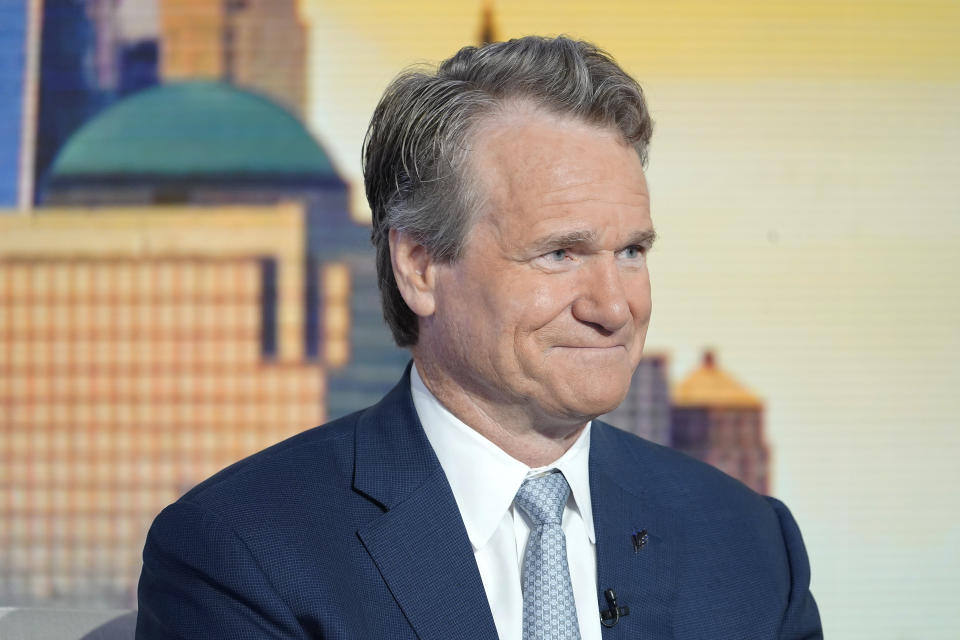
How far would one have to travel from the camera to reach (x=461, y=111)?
5.84ft

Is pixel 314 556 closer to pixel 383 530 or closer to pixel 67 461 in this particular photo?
pixel 383 530

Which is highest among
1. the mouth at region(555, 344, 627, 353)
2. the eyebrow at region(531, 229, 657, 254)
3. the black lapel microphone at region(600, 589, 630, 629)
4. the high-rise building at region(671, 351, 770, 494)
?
the eyebrow at region(531, 229, 657, 254)

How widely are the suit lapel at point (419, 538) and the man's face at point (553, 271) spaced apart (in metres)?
0.18

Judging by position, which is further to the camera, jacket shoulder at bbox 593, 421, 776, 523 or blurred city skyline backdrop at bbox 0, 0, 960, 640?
blurred city skyline backdrop at bbox 0, 0, 960, 640

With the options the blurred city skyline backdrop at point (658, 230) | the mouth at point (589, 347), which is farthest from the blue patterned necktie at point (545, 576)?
the blurred city skyline backdrop at point (658, 230)

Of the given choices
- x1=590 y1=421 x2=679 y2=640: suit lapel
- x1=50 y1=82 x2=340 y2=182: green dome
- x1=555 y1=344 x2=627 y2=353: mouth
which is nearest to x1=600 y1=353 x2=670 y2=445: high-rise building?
x1=50 y1=82 x2=340 y2=182: green dome

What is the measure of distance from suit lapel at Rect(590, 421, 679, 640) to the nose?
37cm

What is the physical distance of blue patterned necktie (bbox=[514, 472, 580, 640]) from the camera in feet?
5.39

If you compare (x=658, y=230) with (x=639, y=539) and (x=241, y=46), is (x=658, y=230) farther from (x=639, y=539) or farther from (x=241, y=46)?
(x=639, y=539)

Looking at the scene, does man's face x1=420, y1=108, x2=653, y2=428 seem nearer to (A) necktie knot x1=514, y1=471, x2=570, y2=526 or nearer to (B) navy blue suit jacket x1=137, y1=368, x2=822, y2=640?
(A) necktie knot x1=514, y1=471, x2=570, y2=526

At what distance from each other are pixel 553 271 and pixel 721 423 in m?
4.29

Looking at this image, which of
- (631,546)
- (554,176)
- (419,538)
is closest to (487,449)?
(419,538)

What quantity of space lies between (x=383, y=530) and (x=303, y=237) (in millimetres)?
4247

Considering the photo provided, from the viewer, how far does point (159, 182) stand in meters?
5.72
